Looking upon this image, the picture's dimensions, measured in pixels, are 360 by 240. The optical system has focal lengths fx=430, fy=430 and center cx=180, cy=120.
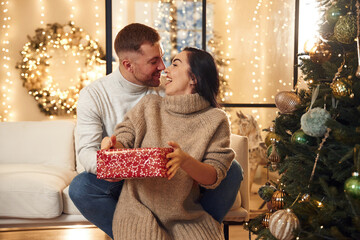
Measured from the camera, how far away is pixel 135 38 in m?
2.10

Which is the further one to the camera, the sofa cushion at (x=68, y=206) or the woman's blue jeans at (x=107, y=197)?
the sofa cushion at (x=68, y=206)

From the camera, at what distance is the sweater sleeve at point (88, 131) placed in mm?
1863

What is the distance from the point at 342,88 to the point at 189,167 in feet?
1.86

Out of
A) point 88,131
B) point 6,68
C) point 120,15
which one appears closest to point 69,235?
point 88,131

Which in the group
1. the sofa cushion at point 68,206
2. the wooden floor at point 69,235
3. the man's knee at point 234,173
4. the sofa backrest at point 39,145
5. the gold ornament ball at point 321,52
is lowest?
the wooden floor at point 69,235

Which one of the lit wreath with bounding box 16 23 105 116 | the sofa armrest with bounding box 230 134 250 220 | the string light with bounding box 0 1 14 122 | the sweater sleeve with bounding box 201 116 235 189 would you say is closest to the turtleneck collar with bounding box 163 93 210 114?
the sweater sleeve with bounding box 201 116 235 189

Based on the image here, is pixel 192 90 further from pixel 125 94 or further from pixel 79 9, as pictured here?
pixel 79 9

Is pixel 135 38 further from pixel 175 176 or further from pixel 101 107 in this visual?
pixel 175 176

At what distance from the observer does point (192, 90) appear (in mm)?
1803

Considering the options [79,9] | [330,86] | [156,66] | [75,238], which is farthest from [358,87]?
[79,9]

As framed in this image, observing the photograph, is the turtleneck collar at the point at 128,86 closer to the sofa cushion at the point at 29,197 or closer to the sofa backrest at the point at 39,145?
the sofa cushion at the point at 29,197

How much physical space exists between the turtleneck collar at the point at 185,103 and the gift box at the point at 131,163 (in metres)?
0.34

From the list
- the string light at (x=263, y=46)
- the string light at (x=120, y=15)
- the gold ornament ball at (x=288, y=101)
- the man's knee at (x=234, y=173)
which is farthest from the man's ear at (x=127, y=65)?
the string light at (x=263, y=46)

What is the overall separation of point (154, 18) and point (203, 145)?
2.87m
